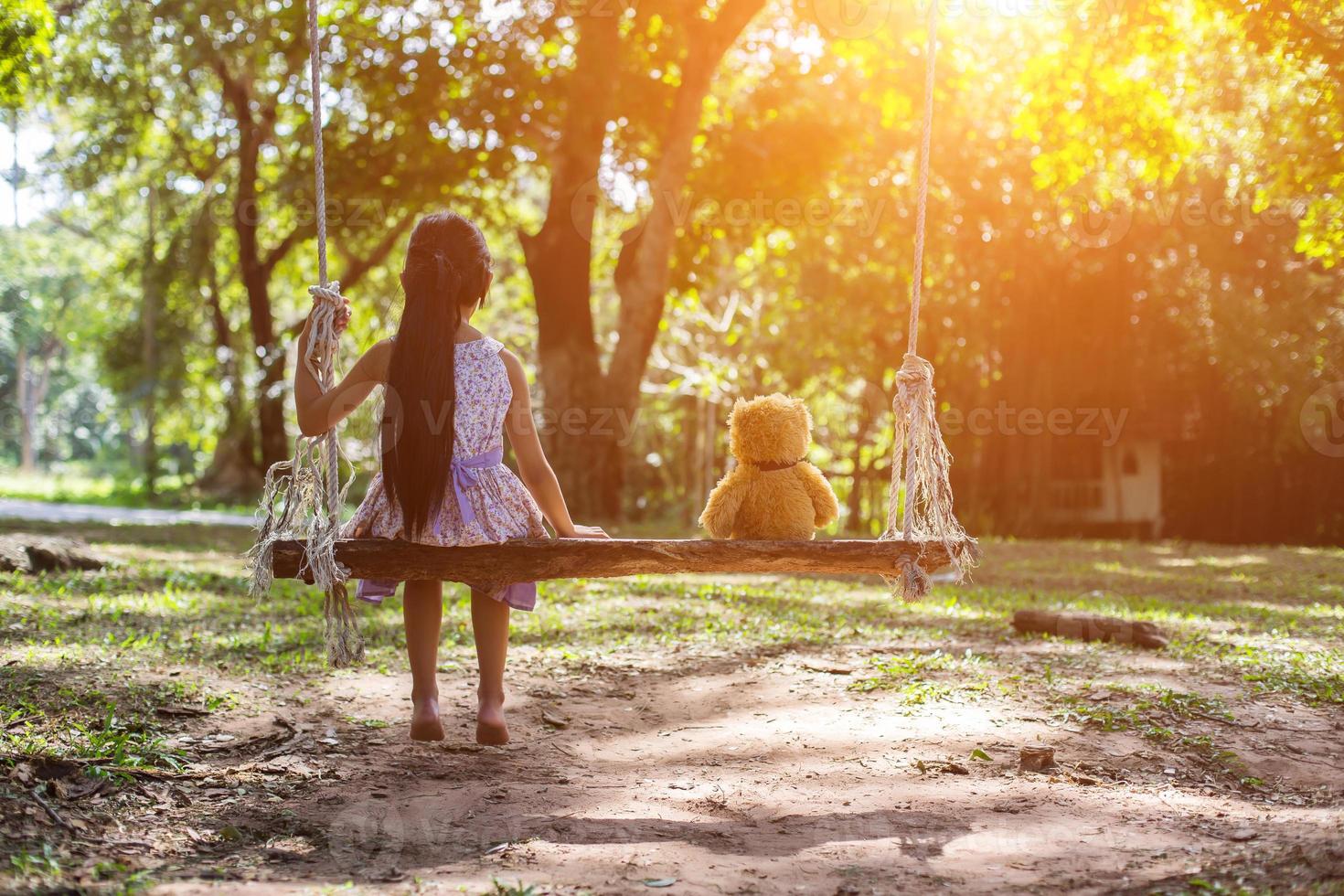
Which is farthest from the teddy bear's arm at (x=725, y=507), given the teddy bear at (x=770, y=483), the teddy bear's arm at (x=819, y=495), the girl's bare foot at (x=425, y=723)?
the girl's bare foot at (x=425, y=723)

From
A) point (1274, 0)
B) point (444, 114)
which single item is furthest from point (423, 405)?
point (444, 114)

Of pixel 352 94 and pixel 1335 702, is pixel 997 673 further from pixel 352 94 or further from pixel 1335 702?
pixel 352 94

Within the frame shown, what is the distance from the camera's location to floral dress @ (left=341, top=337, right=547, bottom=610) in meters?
3.84

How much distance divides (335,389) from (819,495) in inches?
66.0

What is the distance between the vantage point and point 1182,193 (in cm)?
1852

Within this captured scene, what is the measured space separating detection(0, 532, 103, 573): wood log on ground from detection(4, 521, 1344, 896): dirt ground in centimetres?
331

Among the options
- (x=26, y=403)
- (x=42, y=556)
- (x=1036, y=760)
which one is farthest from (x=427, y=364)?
(x=26, y=403)

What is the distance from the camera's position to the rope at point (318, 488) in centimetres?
375

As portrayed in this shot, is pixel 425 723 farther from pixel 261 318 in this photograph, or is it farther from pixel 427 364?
pixel 261 318

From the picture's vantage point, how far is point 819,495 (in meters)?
4.29

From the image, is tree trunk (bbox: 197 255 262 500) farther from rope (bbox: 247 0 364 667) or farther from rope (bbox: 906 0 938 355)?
rope (bbox: 906 0 938 355)

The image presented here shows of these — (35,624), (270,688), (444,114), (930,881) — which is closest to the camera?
(930,881)

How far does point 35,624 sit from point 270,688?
5.28 ft

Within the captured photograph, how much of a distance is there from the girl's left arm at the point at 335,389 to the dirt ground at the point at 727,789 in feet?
3.52
